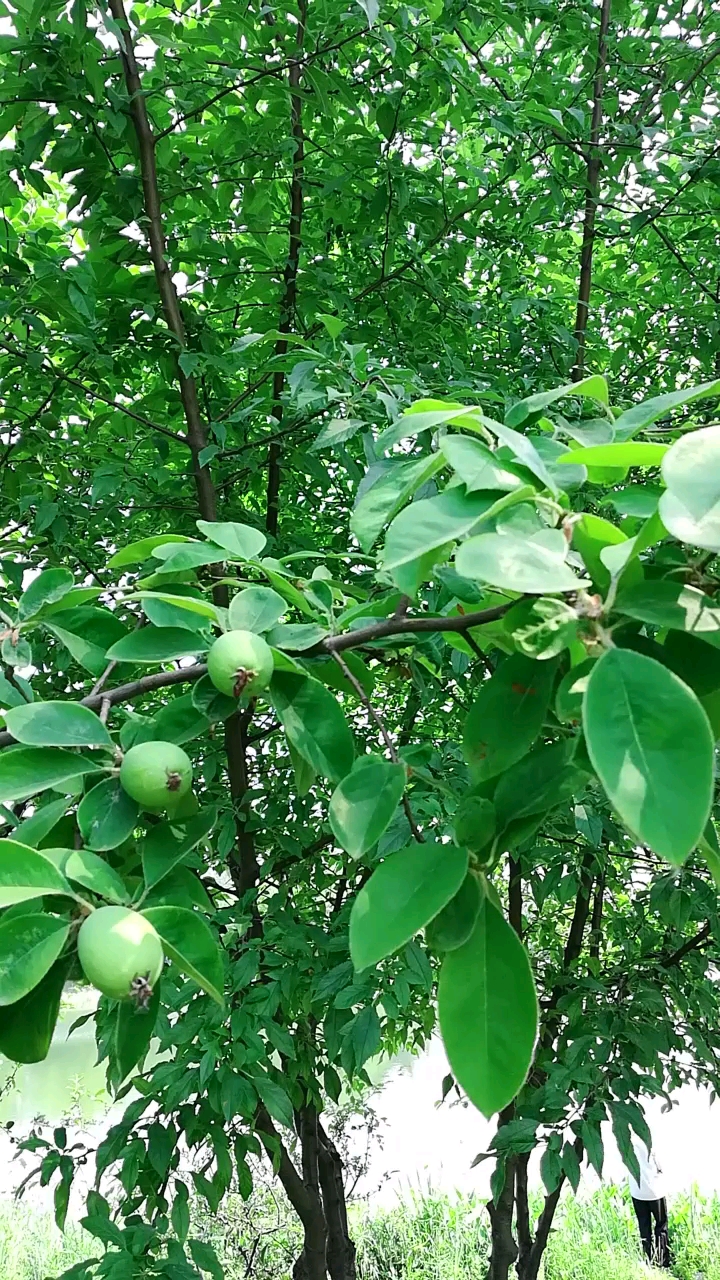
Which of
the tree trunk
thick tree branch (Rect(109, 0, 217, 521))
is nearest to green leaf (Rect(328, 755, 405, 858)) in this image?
thick tree branch (Rect(109, 0, 217, 521))

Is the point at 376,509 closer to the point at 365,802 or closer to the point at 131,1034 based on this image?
the point at 365,802

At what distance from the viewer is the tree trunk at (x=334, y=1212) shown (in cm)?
237

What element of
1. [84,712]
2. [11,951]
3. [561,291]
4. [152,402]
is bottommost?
[11,951]

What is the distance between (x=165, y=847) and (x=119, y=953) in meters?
0.10

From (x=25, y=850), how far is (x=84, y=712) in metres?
0.10

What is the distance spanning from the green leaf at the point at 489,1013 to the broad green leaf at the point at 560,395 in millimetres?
235

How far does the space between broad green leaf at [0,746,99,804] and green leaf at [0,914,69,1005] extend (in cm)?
7

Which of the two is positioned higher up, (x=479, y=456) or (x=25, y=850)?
(x=479, y=456)

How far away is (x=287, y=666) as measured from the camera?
1.54 ft

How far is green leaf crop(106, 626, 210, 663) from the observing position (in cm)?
48

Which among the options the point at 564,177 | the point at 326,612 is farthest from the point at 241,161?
the point at 326,612

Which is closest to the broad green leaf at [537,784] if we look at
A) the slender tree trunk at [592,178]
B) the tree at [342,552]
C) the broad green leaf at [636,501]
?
the tree at [342,552]

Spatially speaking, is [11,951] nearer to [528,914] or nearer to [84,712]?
[84,712]

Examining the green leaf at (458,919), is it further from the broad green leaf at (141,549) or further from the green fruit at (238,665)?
the broad green leaf at (141,549)
